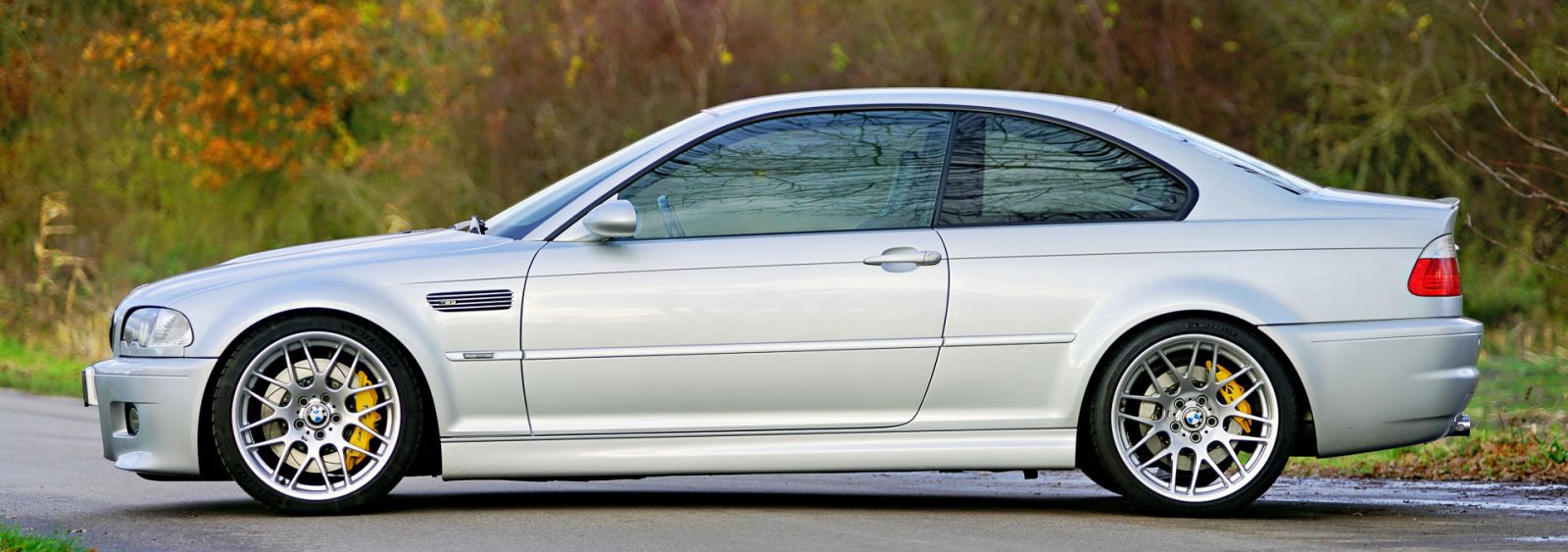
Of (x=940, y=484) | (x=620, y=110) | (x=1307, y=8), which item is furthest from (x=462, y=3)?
(x=940, y=484)

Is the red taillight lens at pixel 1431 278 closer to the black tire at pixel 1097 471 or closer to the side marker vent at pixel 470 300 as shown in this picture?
the black tire at pixel 1097 471

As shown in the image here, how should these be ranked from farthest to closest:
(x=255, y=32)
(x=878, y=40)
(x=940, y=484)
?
(x=255, y=32) → (x=878, y=40) → (x=940, y=484)

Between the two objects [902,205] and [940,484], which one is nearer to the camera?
[902,205]

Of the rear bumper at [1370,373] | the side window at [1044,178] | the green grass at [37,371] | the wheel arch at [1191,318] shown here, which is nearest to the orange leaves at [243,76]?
the green grass at [37,371]

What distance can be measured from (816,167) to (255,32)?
20.7 metres

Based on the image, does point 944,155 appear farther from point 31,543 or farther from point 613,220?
point 31,543

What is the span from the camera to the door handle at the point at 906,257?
22.9 ft

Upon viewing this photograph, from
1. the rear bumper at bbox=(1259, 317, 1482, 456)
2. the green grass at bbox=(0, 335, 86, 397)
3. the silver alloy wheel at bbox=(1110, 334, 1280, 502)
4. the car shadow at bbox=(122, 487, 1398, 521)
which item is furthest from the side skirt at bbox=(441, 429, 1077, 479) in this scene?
the green grass at bbox=(0, 335, 86, 397)

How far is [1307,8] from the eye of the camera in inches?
776

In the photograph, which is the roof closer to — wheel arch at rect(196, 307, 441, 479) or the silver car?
the silver car

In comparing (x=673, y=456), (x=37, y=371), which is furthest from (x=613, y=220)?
(x=37, y=371)

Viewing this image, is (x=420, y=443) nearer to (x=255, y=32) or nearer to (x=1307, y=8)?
(x=1307, y=8)

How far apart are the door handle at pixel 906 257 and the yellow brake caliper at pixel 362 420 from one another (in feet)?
5.98

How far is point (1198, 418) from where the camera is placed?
710 cm
